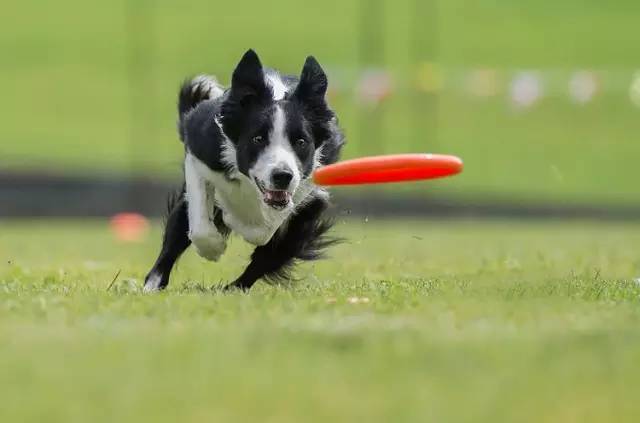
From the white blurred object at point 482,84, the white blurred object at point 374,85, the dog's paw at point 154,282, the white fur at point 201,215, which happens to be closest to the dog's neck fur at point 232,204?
the white fur at point 201,215

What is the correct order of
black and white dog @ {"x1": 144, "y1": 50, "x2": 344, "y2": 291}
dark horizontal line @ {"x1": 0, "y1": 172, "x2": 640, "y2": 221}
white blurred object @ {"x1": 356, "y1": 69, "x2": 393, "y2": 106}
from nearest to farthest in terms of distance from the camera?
black and white dog @ {"x1": 144, "y1": 50, "x2": 344, "y2": 291} < dark horizontal line @ {"x1": 0, "y1": 172, "x2": 640, "y2": 221} < white blurred object @ {"x1": 356, "y1": 69, "x2": 393, "y2": 106}

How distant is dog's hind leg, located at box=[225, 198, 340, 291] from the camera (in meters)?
8.34

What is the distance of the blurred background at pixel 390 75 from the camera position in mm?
37094

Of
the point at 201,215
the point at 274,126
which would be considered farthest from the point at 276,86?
the point at 201,215

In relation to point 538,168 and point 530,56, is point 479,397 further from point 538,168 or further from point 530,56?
point 530,56

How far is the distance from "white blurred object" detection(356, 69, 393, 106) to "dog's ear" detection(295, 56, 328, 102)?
1997cm

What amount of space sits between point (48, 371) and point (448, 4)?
4076 cm

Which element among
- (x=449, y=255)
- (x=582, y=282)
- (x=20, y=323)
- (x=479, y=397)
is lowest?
(x=449, y=255)

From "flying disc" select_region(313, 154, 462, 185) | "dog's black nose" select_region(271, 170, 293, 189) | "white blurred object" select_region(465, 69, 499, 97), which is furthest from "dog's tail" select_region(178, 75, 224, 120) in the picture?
"white blurred object" select_region(465, 69, 499, 97)

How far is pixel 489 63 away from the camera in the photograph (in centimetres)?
4166

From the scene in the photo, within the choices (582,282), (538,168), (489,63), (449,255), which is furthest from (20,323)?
(489,63)

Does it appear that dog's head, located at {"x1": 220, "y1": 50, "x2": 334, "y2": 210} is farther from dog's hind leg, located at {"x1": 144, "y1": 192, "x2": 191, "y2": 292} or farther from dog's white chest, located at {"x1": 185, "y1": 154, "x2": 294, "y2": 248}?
dog's hind leg, located at {"x1": 144, "y1": 192, "x2": 191, "y2": 292}

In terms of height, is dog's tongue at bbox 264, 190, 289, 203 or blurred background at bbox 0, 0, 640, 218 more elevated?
dog's tongue at bbox 264, 190, 289, 203

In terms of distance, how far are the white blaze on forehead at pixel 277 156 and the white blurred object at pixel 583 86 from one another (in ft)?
85.5
